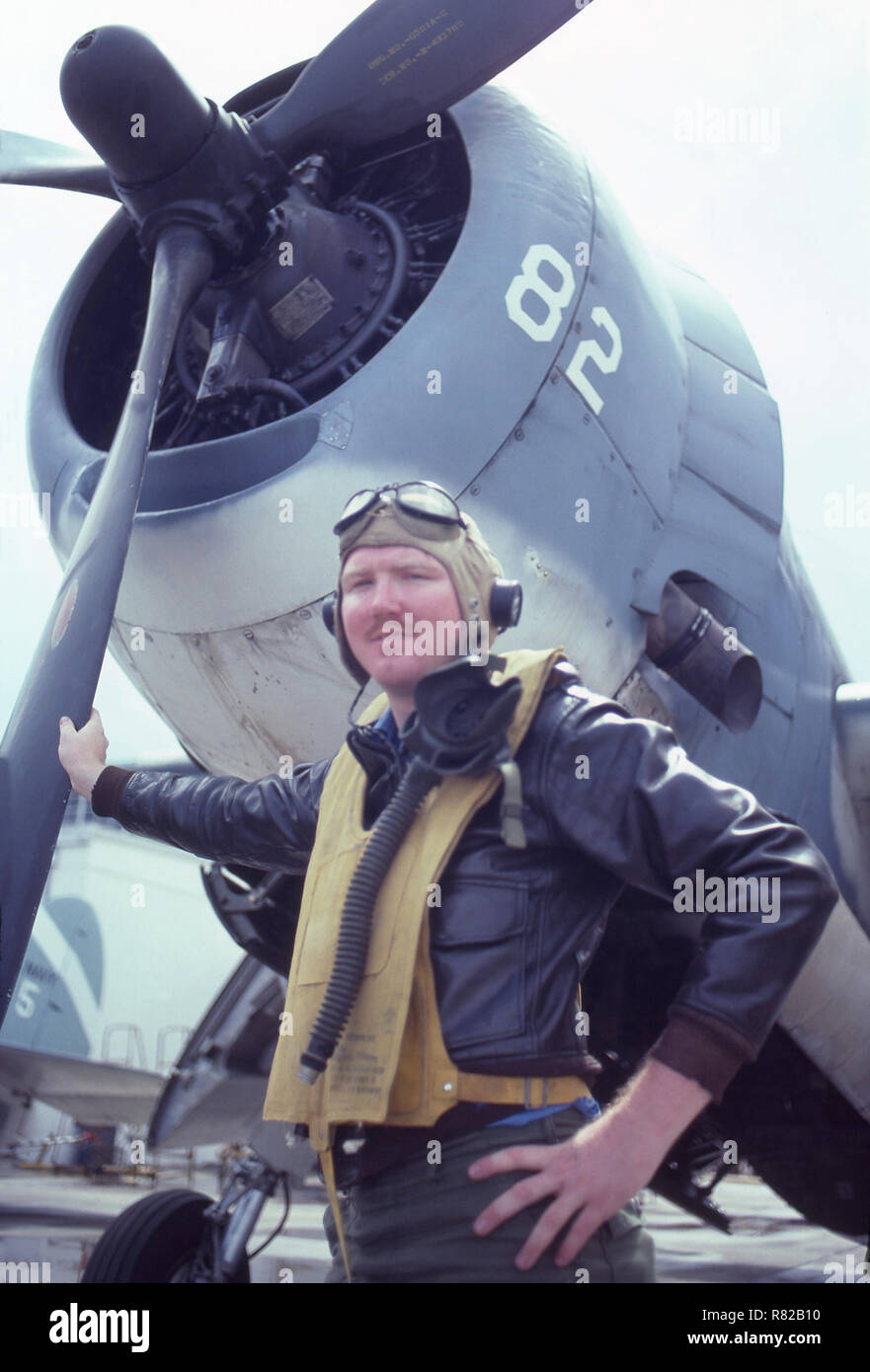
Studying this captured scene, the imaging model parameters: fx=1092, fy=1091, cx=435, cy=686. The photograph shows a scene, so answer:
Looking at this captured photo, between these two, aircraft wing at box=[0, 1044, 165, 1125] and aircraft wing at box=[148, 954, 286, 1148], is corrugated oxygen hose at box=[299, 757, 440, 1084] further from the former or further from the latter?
aircraft wing at box=[0, 1044, 165, 1125]

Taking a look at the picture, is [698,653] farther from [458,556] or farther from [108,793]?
[108,793]

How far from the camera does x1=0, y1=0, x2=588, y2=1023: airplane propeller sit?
7.07ft

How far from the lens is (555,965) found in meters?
1.28

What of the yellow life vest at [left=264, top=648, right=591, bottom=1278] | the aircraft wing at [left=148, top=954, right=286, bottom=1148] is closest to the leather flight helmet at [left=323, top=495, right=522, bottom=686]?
the yellow life vest at [left=264, top=648, right=591, bottom=1278]

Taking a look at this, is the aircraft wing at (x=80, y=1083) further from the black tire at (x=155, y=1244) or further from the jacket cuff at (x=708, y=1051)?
the jacket cuff at (x=708, y=1051)

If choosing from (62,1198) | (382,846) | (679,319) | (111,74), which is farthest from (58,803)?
(62,1198)

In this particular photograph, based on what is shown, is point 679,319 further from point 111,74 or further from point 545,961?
point 545,961

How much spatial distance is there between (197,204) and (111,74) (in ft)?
1.17

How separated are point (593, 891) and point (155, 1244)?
7.49ft

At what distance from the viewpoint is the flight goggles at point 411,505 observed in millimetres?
1492

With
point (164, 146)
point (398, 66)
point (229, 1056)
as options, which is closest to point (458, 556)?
point (164, 146)

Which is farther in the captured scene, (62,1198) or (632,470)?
(62,1198)

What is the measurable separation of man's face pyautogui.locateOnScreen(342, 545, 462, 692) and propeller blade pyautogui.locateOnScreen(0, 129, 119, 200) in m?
2.14

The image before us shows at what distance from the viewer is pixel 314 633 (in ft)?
8.26
